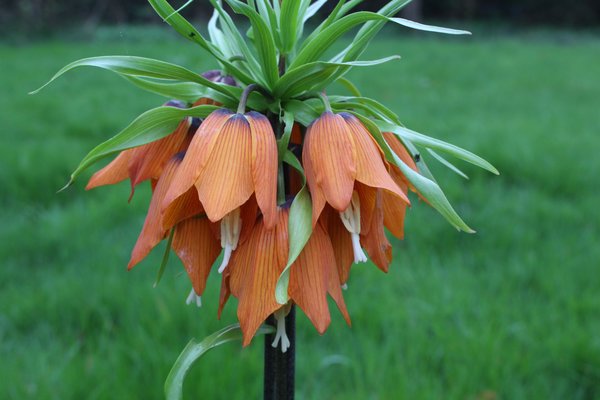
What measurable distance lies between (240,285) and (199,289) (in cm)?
6

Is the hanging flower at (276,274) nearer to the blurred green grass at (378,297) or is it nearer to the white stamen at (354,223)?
the white stamen at (354,223)

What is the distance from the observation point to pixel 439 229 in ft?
8.26

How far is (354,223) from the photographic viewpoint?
67 centimetres

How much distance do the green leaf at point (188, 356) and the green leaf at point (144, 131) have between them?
194 millimetres

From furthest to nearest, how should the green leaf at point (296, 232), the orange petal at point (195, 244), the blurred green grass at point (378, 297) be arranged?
1. the blurred green grass at point (378, 297)
2. the orange petal at point (195, 244)
3. the green leaf at point (296, 232)

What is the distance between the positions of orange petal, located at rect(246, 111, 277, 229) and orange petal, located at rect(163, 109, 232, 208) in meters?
0.03

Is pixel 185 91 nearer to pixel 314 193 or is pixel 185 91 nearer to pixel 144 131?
pixel 144 131

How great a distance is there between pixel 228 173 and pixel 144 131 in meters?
0.11

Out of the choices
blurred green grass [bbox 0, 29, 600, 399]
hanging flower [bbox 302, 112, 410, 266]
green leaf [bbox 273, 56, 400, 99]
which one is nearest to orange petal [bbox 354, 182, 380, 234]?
hanging flower [bbox 302, 112, 410, 266]

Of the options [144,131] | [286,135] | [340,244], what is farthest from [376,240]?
[144,131]

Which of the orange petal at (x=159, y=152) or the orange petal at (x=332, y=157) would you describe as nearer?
the orange petal at (x=332, y=157)

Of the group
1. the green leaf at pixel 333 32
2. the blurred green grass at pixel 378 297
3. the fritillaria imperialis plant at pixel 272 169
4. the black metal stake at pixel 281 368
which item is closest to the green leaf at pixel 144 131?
the fritillaria imperialis plant at pixel 272 169

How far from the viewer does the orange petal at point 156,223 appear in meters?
0.70

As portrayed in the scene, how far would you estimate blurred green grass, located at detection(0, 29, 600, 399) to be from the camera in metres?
1.60
